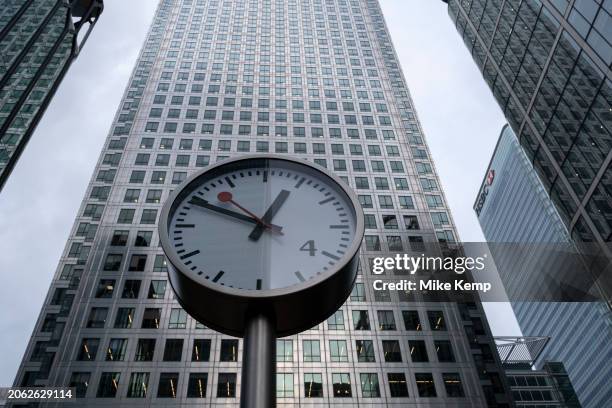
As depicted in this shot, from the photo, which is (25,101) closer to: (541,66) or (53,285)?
(53,285)

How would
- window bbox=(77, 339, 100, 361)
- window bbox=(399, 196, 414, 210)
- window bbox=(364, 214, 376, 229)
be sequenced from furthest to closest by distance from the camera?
window bbox=(399, 196, 414, 210) < window bbox=(364, 214, 376, 229) < window bbox=(77, 339, 100, 361)

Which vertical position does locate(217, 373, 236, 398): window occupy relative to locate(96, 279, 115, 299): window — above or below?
below

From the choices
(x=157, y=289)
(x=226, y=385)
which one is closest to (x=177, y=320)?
(x=157, y=289)

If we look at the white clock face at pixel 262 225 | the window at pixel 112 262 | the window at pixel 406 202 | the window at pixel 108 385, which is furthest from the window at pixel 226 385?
the white clock face at pixel 262 225

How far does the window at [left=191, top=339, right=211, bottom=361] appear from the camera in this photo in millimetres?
34125

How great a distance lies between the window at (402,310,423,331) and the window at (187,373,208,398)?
50.5 ft

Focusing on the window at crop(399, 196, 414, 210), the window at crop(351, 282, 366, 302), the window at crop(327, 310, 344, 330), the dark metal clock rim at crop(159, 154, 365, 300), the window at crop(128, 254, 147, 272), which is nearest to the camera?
the dark metal clock rim at crop(159, 154, 365, 300)

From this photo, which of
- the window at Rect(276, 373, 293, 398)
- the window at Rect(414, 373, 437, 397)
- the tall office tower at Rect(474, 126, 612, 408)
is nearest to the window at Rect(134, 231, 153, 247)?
the window at Rect(276, 373, 293, 398)

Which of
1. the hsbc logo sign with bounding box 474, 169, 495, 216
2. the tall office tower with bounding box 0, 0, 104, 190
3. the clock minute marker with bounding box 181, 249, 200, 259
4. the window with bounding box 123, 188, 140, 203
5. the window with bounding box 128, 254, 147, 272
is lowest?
the hsbc logo sign with bounding box 474, 169, 495, 216

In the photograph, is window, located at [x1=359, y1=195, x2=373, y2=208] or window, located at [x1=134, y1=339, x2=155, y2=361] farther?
window, located at [x1=359, y1=195, x2=373, y2=208]

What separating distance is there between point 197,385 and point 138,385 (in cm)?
390

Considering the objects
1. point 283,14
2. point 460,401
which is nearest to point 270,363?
point 460,401

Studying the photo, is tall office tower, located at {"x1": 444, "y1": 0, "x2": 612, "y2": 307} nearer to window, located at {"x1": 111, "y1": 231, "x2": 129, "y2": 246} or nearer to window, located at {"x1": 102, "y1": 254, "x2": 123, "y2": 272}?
window, located at {"x1": 111, "y1": 231, "x2": 129, "y2": 246}

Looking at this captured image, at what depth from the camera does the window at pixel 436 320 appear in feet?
121
